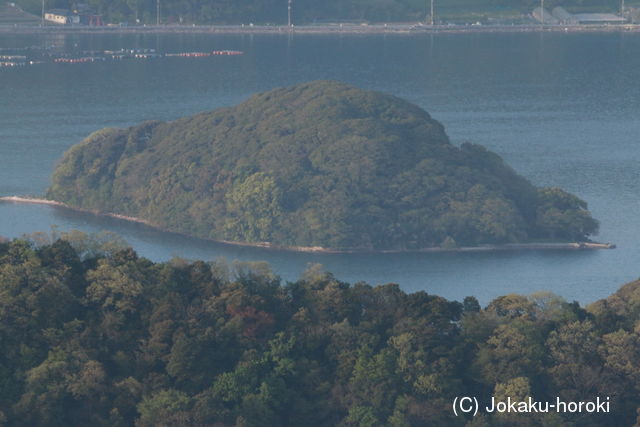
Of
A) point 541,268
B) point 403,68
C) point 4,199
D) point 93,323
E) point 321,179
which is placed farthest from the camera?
point 403,68

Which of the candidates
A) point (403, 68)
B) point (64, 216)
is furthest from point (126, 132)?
point (403, 68)

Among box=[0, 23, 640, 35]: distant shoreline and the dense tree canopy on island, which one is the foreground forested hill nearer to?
the dense tree canopy on island

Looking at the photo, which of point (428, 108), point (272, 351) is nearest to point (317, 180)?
point (272, 351)

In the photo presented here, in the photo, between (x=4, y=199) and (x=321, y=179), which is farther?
(x=4, y=199)

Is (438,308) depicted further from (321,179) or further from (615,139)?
(615,139)

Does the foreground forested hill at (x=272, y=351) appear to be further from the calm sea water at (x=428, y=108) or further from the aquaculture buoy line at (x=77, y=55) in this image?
the aquaculture buoy line at (x=77, y=55)

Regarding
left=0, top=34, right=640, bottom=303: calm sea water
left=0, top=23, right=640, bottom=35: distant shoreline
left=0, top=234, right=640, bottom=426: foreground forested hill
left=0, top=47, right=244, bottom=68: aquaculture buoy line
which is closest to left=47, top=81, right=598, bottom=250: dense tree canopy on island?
left=0, top=34, right=640, bottom=303: calm sea water

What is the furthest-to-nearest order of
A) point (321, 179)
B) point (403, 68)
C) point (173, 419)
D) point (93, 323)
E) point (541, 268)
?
point (403, 68), point (321, 179), point (541, 268), point (93, 323), point (173, 419)
